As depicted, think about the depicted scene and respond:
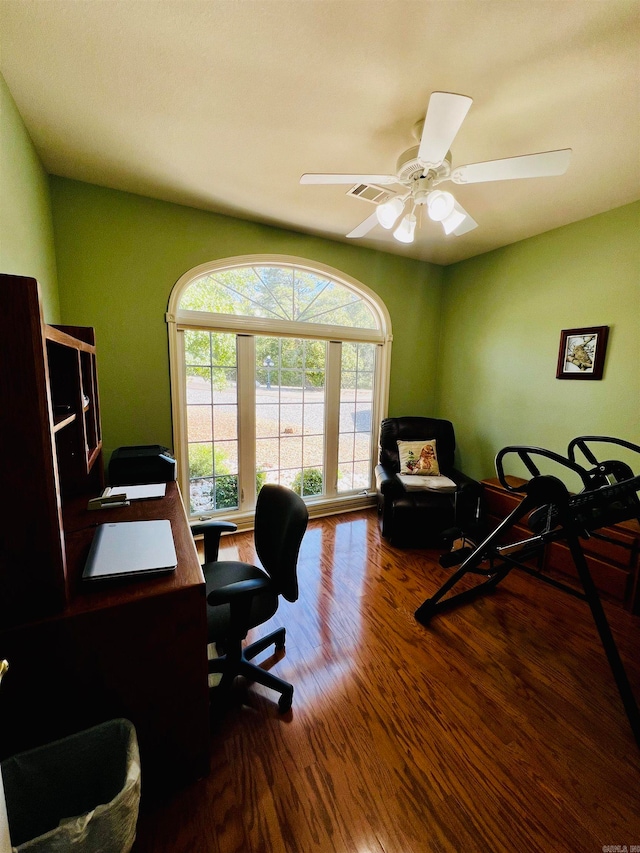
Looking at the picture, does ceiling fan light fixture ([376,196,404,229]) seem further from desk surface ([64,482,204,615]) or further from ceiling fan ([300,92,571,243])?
desk surface ([64,482,204,615])

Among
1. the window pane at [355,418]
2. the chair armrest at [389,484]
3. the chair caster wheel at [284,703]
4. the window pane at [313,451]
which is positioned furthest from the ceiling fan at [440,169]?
the chair caster wheel at [284,703]

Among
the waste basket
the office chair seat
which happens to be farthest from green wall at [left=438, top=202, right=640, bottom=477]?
the waste basket

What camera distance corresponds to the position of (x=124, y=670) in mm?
970

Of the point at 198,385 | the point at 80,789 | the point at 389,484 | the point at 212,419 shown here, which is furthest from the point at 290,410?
the point at 80,789

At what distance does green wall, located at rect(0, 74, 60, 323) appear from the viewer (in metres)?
1.37

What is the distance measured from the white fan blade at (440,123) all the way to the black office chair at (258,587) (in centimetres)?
153

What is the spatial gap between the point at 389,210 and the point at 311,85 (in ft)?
1.92

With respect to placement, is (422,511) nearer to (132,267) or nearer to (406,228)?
(406,228)

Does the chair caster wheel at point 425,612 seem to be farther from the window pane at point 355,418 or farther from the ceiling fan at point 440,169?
the ceiling fan at point 440,169

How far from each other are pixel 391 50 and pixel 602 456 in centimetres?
274

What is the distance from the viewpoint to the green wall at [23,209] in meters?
1.37

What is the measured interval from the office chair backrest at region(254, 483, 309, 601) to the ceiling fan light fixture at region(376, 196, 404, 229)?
1.45 metres

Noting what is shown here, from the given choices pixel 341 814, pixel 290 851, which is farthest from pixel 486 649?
pixel 290 851

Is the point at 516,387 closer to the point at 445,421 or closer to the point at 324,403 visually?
the point at 445,421
